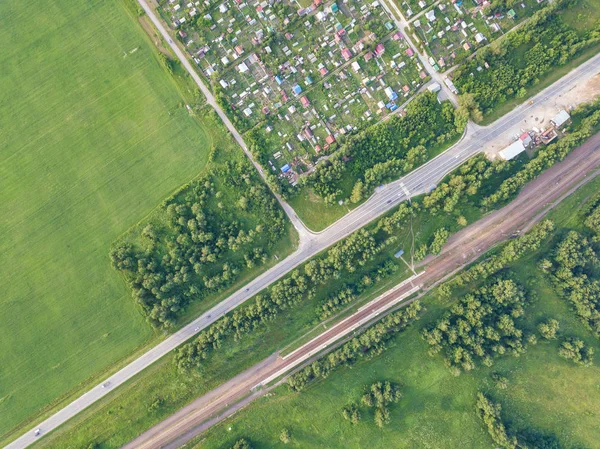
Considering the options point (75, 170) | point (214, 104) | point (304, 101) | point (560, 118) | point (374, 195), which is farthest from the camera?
point (374, 195)

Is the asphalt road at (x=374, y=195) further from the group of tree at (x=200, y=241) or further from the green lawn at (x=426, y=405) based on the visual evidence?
the green lawn at (x=426, y=405)

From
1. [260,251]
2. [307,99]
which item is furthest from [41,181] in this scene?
[307,99]

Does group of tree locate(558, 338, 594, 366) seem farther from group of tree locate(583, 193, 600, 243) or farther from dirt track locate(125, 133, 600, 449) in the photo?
dirt track locate(125, 133, 600, 449)

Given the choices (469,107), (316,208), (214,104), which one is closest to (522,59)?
(469,107)

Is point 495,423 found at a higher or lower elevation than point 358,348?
lower

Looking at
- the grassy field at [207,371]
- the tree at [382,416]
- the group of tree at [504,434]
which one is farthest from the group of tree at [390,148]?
the group of tree at [504,434]

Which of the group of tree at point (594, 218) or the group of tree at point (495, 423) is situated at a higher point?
the group of tree at point (594, 218)

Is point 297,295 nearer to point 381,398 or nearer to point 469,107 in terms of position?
point 381,398
